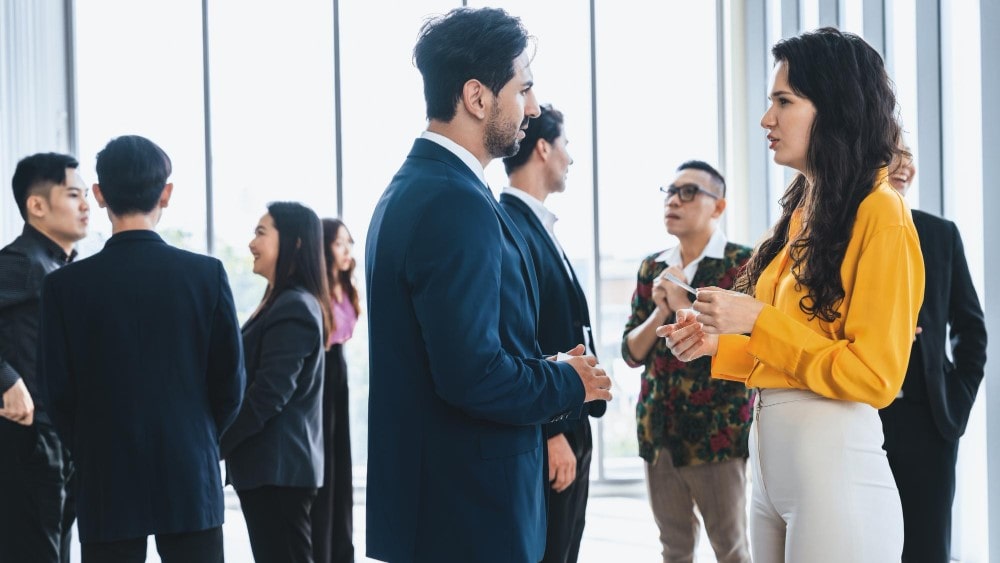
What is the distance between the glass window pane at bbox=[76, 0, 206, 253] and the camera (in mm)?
6430

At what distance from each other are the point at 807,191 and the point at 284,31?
17.6ft

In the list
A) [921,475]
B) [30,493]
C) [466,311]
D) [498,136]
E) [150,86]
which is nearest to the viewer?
[466,311]

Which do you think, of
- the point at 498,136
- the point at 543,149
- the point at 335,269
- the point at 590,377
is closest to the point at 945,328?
the point at 543,149

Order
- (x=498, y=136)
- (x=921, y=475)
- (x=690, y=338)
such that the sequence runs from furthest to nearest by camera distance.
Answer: (x=921, y=475) → (x=690, y=338) → (x=498, y=136)

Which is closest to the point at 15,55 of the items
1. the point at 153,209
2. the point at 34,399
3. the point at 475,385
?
the point at 34,399

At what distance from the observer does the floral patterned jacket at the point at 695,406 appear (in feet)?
10.3

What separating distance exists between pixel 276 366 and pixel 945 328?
2.19m

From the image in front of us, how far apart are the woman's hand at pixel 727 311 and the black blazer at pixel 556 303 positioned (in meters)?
0.76

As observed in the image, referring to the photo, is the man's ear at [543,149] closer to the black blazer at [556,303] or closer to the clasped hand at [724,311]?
the black blazer at [556,303]

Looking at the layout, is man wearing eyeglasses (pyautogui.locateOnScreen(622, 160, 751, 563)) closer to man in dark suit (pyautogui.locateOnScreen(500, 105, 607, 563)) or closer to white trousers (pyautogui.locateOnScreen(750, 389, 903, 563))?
man in dark suit (pyautogui.locateOnScreen(500, 105, 607, 563))

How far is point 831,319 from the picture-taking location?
167 cm

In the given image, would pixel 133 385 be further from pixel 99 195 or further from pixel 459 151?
pixel 459 151

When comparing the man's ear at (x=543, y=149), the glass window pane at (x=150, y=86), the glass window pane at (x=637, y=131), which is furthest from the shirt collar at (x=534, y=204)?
the glass window pane at (x=150, y=86)

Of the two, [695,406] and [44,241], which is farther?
[695,406]
